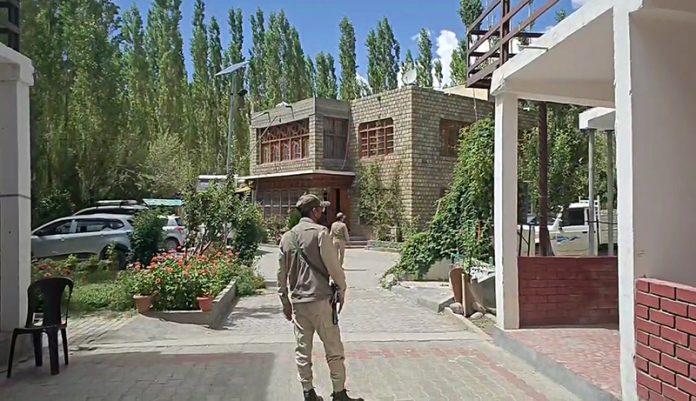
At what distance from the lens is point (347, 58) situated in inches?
1681

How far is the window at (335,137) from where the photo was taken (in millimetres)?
28938

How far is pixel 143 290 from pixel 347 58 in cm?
3568

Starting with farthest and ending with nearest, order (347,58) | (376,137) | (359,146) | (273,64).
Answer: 1. (347,58)
2. (273,64)
3. (359,146)
4. (376,137)

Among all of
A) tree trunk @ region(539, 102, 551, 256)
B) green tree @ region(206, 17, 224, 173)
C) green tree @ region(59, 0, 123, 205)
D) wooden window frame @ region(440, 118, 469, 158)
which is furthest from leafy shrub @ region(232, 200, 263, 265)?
green tree @ region(206, 17, 224, 173)

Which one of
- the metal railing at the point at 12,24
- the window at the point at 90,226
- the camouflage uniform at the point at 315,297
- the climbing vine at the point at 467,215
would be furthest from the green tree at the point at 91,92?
the camouflage uniform at the point at 315,297

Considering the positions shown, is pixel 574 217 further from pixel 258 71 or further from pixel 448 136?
pixel 258 71

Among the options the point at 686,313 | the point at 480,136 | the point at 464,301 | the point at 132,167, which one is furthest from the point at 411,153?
the point at 686,313

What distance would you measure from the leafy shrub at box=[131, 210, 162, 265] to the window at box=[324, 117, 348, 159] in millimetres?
15470

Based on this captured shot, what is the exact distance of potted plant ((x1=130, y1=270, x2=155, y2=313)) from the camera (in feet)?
29.0

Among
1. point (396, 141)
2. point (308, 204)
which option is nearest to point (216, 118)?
point (396, 141)

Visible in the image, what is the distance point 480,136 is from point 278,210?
2083 centimetres

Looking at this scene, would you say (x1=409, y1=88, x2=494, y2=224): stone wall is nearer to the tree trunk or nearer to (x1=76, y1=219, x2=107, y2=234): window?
(x1=76, y1=219, x2=107, y2=234): window

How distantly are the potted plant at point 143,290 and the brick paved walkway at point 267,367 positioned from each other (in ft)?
1.12

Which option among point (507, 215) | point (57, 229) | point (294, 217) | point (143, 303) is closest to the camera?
point (507, 215)
